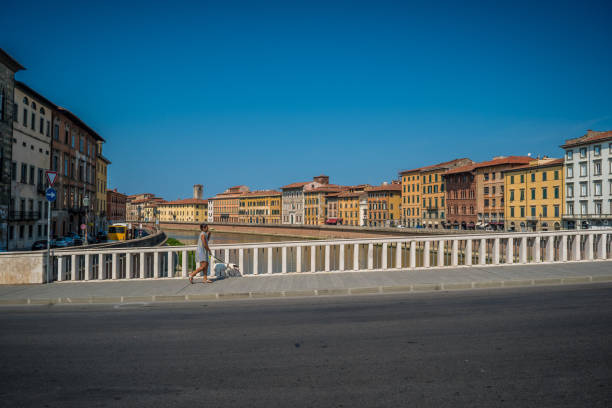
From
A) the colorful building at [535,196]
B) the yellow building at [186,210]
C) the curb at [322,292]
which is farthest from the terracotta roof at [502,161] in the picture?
the yellow building at [186,210]

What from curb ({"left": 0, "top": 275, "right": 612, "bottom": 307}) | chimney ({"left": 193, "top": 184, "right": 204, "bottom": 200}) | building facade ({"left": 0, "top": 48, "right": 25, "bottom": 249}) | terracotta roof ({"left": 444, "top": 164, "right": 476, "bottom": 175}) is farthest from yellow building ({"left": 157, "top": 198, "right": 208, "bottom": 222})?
curb ({"left": 0, "top": 275, "right": 612, "bottom": 307})

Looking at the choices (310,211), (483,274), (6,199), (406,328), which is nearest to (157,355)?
(406,328)

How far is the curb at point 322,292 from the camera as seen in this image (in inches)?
392

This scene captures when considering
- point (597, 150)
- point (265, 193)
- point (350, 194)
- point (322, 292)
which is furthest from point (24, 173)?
point (265, 193)

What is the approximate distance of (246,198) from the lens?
163m

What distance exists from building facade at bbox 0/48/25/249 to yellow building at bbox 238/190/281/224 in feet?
375

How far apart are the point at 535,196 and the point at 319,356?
7418 centimetres

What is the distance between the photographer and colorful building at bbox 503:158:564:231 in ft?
221

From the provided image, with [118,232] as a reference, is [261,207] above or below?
above

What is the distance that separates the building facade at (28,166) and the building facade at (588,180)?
207ft

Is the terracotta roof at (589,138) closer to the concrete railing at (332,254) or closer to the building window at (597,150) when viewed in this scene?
the building window at (597,150)

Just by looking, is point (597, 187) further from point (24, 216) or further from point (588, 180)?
point (24, 216)

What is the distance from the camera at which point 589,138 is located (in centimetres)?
6231

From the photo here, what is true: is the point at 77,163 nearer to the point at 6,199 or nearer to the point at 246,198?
the point at 6,199
